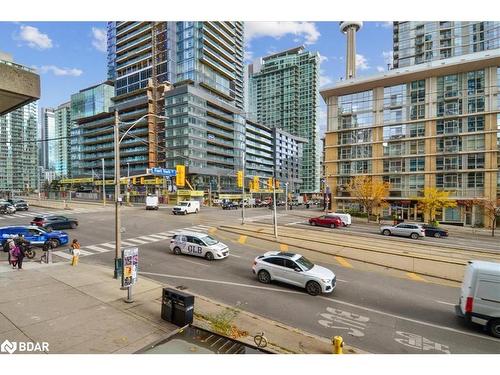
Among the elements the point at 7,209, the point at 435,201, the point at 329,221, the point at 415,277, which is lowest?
the point at 415,277

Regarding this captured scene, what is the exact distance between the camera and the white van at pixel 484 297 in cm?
913

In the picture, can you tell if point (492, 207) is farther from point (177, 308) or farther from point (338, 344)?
point (177, 308)

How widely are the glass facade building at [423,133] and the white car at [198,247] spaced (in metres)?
40.3

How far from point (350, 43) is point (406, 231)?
5751cm

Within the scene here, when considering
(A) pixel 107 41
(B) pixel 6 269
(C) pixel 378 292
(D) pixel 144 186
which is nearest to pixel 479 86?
(C) pixel 378 292

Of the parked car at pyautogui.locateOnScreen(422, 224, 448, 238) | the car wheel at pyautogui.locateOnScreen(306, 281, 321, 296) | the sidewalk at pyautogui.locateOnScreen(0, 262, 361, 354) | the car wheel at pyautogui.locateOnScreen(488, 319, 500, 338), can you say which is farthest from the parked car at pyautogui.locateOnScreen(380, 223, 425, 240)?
the sidewalk at pyautogui.locateOnScreen(0, 262, 361, 354)

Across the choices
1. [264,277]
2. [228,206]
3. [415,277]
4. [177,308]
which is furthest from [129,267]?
[228,206]

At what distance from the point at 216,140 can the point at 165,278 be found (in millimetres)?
73754

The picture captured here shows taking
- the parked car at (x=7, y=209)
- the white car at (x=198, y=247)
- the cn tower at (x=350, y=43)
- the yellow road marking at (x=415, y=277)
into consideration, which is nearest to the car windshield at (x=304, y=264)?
the white car at (x=198, y=247)

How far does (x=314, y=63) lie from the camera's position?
158m

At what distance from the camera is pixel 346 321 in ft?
32.8

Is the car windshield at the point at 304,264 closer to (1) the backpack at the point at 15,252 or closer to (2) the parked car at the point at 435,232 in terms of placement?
(1) the backpack at the point at 15,252

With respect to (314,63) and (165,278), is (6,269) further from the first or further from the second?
(314,63)

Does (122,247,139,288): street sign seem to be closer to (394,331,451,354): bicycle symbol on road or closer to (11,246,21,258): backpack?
(11,246,21,258): backpack
